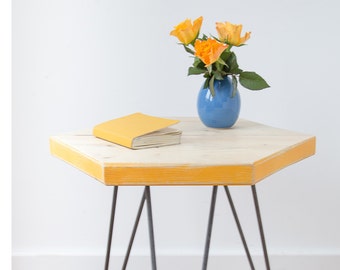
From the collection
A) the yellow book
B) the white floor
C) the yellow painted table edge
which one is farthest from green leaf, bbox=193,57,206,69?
the white floor

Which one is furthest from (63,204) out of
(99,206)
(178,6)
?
(178,6)

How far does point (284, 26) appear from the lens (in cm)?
243

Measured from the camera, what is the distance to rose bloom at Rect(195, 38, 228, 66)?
1676mm

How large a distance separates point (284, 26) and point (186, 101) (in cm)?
47

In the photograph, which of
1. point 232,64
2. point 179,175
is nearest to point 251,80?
point 232,64

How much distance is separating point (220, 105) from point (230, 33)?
0.20m

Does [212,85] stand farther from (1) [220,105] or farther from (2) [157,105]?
(2) [157,105]

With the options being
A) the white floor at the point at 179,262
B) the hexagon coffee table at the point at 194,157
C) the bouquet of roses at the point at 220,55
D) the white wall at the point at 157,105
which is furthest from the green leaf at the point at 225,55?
the white floor at the point at 179,262

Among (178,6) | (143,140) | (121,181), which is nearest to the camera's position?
(121,181)

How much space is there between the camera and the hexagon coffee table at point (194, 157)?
1.33m

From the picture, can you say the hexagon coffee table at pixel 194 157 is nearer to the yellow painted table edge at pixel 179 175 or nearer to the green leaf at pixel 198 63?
the yellow painted table edge at pixel 179 175

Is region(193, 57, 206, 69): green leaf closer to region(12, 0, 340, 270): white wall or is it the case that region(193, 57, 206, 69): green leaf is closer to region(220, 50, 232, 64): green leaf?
region(220, 50, 232, 64): green leaf

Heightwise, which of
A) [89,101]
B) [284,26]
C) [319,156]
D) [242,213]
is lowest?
[242,213]

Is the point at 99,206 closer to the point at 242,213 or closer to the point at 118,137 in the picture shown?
the point at 242,213
